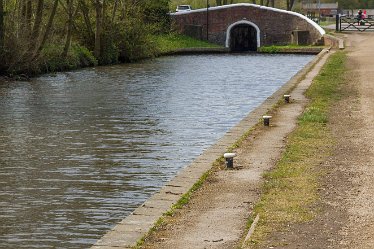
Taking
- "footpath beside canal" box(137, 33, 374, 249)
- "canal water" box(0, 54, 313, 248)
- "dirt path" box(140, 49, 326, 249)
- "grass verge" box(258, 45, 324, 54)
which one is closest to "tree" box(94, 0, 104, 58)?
"canal water" box(0, 54, 313, 248)

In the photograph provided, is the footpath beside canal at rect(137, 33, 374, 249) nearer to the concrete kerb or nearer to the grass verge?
the concrete kerb

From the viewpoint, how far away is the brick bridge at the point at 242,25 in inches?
2847

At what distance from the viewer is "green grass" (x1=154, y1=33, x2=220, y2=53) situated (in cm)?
6128

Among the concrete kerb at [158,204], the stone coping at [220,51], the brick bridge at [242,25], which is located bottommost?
the stone coping at [220,51]

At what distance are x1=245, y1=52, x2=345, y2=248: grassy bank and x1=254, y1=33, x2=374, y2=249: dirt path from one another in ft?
0.48

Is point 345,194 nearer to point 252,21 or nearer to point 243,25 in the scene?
point 252,21

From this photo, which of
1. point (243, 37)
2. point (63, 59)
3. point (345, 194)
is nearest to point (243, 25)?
point (243, 37)

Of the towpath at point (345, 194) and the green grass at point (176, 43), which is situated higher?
the towpath at point (345, 194)

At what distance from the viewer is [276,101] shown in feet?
75.7

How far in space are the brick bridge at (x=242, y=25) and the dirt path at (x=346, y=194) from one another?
52169mm

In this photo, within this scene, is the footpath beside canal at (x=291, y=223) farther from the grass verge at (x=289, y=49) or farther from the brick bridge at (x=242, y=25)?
the brick bridge at (x=242, y=25)

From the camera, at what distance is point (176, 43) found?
219 feet

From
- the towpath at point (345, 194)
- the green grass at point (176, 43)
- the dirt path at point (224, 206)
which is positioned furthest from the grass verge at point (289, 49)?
the dirt path at point (224, 206)

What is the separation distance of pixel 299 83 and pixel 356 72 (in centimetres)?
364
